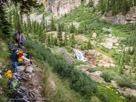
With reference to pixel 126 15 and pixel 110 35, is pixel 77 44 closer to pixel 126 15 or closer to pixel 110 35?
pixel 110 35

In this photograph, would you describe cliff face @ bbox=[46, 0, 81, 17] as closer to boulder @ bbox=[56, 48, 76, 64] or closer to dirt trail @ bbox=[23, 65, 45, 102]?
boulder @ bbox=[56, 48, 76, 64]

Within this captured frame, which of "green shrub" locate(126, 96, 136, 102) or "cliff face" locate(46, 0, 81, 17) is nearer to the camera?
"green shrub" locate(126, 96, 136, 102)

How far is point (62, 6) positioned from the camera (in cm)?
7856

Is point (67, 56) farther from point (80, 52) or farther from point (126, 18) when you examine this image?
point (126, 18)

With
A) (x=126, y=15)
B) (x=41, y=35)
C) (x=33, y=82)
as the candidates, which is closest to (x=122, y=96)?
(x=33, y=82)

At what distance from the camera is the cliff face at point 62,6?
76.0m

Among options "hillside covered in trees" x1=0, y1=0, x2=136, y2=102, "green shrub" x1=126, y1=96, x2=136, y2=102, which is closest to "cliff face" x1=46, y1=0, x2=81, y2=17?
"hillside covered in trees" x1=0, y1=0, x2=136, y2=102

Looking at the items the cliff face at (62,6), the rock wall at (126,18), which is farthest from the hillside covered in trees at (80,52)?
the rock wall at (126,18)

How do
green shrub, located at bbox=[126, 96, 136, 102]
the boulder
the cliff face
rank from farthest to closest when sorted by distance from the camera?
the cliff face < the boulder < green shrub, located at bbox=[126, 96, 136, 102]

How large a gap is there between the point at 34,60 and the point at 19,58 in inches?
53.6

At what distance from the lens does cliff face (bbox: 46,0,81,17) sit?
2992 inches

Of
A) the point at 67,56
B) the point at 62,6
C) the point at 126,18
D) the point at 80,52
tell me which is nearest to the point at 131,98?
the point at 67,56

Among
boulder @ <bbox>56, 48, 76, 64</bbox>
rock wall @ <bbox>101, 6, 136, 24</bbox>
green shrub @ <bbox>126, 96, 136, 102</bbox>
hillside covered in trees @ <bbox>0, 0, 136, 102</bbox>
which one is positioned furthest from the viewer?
rock wall @ <bbox>101, 6, 136, 24</bbox>

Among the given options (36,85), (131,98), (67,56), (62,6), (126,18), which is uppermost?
(62,6)
